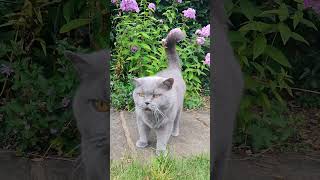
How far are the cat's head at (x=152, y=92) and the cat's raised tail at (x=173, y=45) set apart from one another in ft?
0.26

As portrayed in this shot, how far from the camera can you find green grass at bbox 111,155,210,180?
2117 millimetres

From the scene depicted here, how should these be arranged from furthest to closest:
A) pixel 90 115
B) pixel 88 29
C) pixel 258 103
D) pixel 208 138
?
pixel 258 103 < pixel 88 29 < pixel 90 115 < pixel 208 138

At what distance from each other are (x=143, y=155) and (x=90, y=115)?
0.27m

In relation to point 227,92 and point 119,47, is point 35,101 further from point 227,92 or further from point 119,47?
point 227,92

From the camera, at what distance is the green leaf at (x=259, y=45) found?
2.59 meters

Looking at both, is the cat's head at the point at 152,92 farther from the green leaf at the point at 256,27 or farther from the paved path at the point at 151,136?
the green leaf at the point at 256,27

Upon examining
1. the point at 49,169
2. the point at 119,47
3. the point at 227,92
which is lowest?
the point at 49,169

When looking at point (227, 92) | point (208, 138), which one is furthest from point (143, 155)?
point (227, 92)

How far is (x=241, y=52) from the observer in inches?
104

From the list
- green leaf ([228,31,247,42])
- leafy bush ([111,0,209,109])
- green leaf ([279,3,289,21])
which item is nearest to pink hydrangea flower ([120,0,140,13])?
leafy bush ([111,0,209,109])

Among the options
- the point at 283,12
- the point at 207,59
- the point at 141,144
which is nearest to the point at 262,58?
the point at 283,12

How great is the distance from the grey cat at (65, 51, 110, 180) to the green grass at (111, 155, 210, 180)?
2.6 inches

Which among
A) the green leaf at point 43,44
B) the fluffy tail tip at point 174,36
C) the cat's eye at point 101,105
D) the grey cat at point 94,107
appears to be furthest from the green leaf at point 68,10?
the fluffy tail tip at point 174,36

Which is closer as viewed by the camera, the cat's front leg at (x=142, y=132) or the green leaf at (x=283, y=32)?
the cat's front leg at (x=142, y=132)
